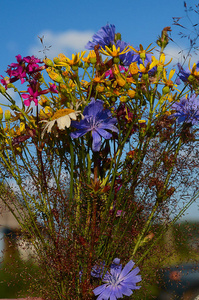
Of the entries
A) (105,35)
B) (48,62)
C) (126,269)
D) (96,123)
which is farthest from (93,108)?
(126,269)

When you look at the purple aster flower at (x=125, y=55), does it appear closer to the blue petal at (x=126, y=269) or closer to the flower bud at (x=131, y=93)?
the flower bud at (x=131, y=93)

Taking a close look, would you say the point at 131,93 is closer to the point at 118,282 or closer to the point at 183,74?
the point at 183,74

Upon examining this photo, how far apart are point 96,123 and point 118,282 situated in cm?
49

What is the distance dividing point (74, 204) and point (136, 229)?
0.23m

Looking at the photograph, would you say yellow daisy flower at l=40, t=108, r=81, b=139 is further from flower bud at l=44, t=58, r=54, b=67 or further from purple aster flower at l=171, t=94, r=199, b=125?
purple aster flower at l=171, t=94, r=199, b=125

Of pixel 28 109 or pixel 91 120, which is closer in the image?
pixel 91 120

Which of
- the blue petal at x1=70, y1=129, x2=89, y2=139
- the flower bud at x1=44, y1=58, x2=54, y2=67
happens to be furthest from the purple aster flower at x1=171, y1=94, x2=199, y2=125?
the flower bud at x1=44, y1=58, x2=54, y2=67

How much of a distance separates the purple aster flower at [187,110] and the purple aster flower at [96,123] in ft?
0.89

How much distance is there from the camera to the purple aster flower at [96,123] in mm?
1031

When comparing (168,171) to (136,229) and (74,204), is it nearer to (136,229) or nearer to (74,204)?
(136,229)

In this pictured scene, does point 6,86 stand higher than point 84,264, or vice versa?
point 6,86

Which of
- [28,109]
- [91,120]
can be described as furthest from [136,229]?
[28,109]

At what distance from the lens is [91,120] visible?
105cm

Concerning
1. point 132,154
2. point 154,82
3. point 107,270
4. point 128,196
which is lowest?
point 107,270
